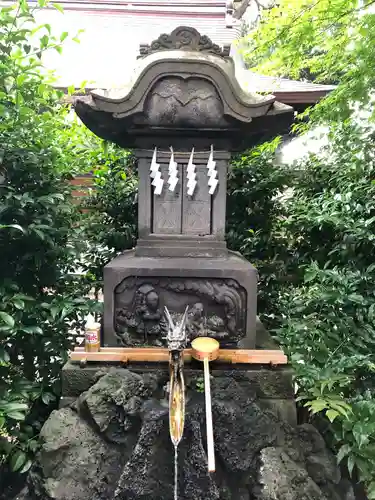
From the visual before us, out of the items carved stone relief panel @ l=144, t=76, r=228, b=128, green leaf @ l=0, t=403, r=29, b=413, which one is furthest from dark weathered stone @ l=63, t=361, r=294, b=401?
carved stone relief panel @ l=144, t=76, r=228, b=128

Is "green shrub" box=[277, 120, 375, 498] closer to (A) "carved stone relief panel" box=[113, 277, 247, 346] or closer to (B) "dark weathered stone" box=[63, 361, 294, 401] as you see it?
(B) "dark weathered stone" box=[63, 361, 294, 401]

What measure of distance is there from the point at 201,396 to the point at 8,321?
1.39 meters

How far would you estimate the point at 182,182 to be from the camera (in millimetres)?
3398

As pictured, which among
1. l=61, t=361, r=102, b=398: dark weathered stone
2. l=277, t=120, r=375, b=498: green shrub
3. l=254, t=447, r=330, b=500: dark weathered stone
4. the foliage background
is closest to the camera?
l=254, t=447, r=330, b=500: dark weathered stone

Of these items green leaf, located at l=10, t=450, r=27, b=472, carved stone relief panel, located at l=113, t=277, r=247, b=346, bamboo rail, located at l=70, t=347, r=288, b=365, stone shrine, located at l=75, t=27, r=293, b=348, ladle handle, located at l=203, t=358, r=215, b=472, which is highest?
stone shrine, located at l=75, t=27, r=293, b=348

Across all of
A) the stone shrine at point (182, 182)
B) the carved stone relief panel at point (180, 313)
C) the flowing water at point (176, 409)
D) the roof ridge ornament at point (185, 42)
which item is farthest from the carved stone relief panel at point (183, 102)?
the flowing water at point (176, 409)

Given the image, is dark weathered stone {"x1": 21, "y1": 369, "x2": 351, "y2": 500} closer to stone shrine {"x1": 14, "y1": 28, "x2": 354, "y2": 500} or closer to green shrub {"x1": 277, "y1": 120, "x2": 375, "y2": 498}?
stone shrine {"x1": 14, "y1": 28, "x2": 354, "y2": 500}

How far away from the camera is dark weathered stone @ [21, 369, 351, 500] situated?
230cm

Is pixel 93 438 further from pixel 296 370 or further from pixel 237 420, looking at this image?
pixel 296 370

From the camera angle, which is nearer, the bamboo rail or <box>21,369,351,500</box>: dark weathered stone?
<box>21,369,351,500</box>: dark weathered stone

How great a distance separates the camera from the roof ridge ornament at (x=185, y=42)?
3.16m

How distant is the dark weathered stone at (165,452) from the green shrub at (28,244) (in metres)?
0.49

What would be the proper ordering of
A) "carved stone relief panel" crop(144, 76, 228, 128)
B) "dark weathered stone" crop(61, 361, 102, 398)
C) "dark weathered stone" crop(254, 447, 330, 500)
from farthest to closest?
"carved stone relief panel" crop(144, 76, 228, 128) → "dark weathered stone" crop(61, 361, 102, 398) → "dark weathered stone" crop(254, 447, 330, 500)

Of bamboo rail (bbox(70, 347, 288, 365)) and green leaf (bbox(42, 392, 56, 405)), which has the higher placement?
bamboo rail (bbox(70, 347, 288, 365))
